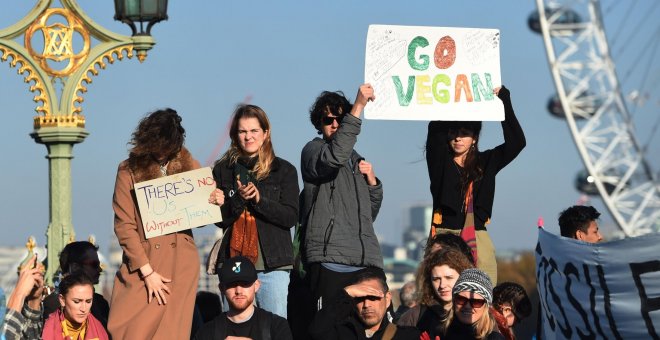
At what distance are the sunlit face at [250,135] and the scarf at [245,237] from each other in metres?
0.11

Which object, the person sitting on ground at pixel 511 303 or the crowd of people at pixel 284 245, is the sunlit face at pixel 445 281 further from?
the person sitting on ground at pixel 511 303

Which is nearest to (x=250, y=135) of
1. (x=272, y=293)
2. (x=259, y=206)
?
(x=259, y=206)

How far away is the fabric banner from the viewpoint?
8500mm

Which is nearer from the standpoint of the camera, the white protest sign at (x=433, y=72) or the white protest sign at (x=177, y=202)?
the white protest sign at (x=177, y=202)

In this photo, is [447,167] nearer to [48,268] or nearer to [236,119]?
[236,119]

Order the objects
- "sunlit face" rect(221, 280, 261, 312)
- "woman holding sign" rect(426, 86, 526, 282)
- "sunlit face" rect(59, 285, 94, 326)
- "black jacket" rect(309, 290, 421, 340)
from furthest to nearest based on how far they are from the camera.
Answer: "woman holding sign" rect(426, 86, 526, 282)
"sunlit face" rect(59, 285, 94, 326)
"sunlit face" rect(221, 280, 261, 312)
"black jacket" rect(309, 290, 421, 340)

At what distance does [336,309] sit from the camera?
9492mm

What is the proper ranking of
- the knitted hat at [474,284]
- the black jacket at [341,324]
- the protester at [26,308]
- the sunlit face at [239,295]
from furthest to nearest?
1. the sunlit face at [239,295]
2. the protester at [26,308]
3. the black jacket at [341,324]
4. the knitted hat at [474,284]

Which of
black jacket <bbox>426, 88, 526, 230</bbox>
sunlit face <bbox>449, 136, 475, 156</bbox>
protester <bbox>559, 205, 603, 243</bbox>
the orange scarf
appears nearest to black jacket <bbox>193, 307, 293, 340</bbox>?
the orange scarf

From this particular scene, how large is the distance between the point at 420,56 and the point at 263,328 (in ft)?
6.87

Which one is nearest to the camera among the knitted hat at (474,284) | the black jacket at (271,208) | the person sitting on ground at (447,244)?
the knitted hat at (474,284)

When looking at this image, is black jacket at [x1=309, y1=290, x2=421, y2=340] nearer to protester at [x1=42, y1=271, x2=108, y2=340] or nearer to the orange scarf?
the orange scarf

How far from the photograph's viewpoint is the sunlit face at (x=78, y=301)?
10047 millimetres

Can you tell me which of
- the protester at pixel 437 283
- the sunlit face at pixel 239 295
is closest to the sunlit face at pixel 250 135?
the sunlit face at pixel 239 295
